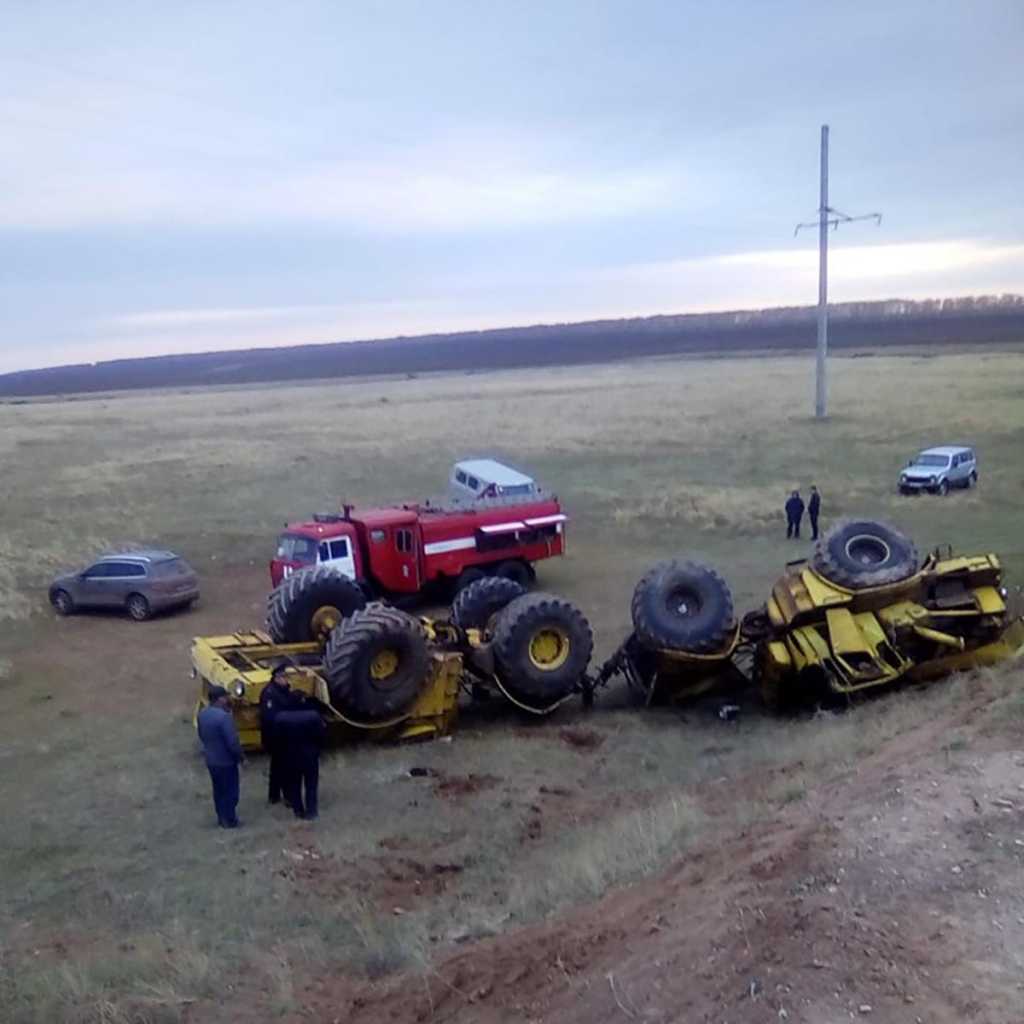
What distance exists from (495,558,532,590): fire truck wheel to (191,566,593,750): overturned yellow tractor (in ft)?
21.7

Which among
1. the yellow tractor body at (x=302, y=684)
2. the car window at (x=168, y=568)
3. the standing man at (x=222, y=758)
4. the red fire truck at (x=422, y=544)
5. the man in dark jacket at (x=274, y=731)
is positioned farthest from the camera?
the car window at (x=168, y=568)

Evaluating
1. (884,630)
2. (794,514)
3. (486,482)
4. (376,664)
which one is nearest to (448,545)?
(486,482)

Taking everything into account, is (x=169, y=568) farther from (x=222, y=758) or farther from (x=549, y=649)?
(x=222, y=758)

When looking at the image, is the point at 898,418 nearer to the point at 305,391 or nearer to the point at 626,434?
the point at 626,434

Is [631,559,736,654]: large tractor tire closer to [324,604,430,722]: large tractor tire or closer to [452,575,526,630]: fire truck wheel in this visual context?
[452,575,526,630]: fire truck wheel

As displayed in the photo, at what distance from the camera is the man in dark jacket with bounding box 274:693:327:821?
11.2m

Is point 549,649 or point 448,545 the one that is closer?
point 549,649

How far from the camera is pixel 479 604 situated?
1579 centimetres

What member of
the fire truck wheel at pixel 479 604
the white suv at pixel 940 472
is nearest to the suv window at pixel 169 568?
the fire truck wheel at pixel 479 604

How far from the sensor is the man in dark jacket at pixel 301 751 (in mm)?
11242

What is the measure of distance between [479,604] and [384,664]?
2707mm

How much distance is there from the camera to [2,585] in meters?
24.2

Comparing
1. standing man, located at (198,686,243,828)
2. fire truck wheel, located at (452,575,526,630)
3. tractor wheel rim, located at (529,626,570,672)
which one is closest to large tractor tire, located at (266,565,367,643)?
fire truck wheel, located at (452,575,526,630)

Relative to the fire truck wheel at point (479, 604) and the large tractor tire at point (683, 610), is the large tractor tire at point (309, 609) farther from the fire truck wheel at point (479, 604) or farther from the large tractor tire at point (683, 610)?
the large tractor tire at point (683, 610)
